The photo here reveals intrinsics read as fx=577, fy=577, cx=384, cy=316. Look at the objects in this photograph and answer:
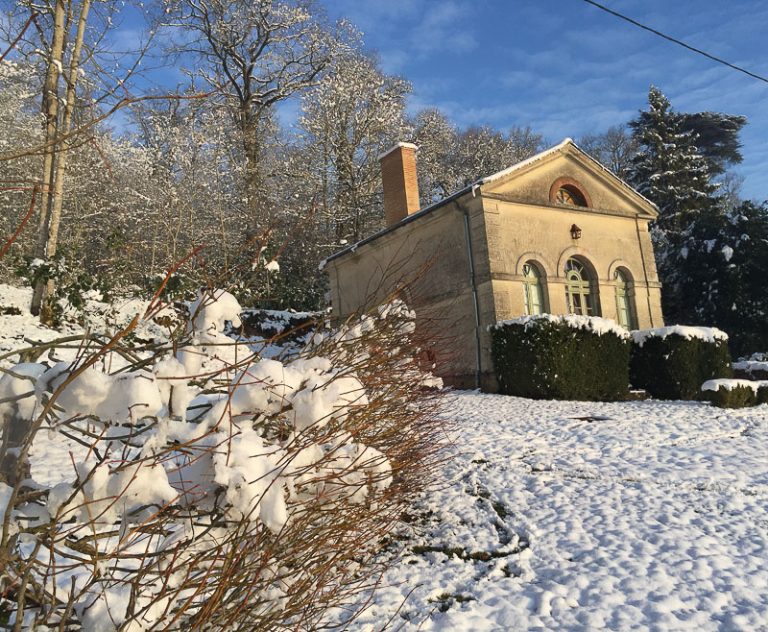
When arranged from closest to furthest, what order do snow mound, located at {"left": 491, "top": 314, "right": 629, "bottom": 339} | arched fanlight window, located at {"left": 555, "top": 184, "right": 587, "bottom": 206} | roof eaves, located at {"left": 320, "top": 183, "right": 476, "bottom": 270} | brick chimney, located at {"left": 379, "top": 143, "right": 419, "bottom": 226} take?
1. snow mound, located at {"left": 491, "top": 314, "right": 629, "bottom": 339}
2. roof eaves, located at {"left": 320, "top": 183, "right": 476, "bottom": 270}
3. arched fanlight window, located at {"left": 555, "top": 184, "right": 587, "bottom": 206}
4. brick chimney, located at {"left": 379, "top": 143, "right": 419, "bottom": 226}

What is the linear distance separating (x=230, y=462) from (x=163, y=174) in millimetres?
21758

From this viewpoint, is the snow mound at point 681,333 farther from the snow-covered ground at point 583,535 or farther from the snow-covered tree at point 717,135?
the snow-covered tree at point 717,135

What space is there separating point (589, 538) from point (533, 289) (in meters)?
9.99

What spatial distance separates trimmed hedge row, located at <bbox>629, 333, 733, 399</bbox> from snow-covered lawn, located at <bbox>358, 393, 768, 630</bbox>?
4129 millimetres

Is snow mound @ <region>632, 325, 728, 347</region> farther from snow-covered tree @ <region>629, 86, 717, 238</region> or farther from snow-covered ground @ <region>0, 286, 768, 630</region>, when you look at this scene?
snow-covered tree @ <region>629, 86, 717, 238</region>

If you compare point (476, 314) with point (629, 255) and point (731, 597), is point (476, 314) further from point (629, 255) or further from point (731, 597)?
point (731, 597)

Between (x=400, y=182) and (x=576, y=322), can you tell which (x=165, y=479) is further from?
(x=400, y=182)

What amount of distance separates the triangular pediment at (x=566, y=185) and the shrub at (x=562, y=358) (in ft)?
11.9

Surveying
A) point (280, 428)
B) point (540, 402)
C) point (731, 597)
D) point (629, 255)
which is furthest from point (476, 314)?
point (280, 428)

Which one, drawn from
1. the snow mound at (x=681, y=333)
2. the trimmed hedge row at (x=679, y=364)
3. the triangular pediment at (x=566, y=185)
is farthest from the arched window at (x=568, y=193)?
the trimmed hedge row at (x=679, y=364)

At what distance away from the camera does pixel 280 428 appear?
8.18 feet

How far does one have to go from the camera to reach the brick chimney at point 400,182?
16.7 m

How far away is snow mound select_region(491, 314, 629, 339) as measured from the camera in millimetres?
11859

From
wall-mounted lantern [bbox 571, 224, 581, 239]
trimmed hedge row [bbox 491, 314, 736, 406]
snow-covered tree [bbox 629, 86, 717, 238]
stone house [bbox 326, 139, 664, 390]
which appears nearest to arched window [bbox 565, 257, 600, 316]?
stone house [bbox 326, 139, 664, 390]
